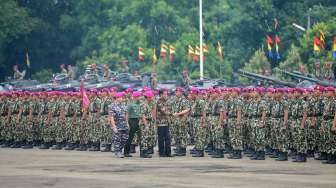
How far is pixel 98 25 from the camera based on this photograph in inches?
3233

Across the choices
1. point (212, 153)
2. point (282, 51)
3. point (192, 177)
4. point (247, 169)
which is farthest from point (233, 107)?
point (282, 51)

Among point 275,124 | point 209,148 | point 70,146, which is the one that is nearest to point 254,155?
point 275,124

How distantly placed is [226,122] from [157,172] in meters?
6.02

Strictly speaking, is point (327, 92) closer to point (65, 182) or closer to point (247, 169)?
point (247, 169)

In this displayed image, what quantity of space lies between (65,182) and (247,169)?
4.66 meters

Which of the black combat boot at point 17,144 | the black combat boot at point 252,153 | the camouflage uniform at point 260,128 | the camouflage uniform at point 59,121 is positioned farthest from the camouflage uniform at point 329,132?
the black combat boot at point 17,144

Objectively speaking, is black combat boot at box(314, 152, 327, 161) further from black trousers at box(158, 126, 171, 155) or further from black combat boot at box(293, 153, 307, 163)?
black trousers at box(158, 126, 171, 155)

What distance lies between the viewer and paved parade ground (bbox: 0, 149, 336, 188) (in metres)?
23.8

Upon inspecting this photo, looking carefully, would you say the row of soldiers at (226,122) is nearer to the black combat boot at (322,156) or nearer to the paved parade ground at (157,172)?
the black combat boot at (322,156)

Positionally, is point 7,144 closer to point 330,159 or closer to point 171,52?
point 330,159

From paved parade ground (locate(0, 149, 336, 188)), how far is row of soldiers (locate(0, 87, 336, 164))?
61 cm

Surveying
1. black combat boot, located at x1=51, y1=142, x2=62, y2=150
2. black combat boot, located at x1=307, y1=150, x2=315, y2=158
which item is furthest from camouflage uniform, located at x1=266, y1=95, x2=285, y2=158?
black combat boot, located at x1=51, y1=142, x2=62, y2=150

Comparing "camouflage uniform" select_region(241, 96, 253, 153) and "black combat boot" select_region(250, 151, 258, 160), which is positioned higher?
"camouflage uniform" select_region(241, 96, 253, 153)

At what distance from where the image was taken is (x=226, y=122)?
106 ft
